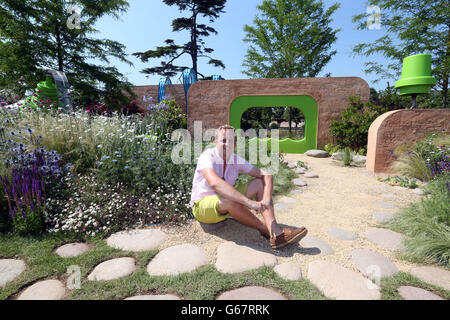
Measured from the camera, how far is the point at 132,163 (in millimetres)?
3070

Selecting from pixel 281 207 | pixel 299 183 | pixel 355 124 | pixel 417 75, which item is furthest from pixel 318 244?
pixel 355 124

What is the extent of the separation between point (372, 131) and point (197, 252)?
5.46 m

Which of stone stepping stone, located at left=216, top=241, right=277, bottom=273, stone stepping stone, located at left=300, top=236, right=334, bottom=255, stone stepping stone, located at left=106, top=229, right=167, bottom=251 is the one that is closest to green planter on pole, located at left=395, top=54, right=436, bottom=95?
stone stepping stone, located at left=300, top=236, right=334, bottom=255

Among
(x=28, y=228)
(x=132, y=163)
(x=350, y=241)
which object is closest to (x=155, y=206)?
(x=132, y=163)

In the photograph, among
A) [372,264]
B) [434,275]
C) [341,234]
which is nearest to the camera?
[434,275]

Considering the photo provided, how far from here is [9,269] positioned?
1.75m

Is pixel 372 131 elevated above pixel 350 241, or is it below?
above

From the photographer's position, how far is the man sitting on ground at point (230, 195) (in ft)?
6.48

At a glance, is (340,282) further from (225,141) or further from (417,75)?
(417,75)

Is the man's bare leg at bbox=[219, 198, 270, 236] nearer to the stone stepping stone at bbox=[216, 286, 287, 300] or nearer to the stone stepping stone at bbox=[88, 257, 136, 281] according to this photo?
the stone stepping stone at bbox=[216, 286, 287, 300]

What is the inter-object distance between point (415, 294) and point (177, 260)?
1.75 metres

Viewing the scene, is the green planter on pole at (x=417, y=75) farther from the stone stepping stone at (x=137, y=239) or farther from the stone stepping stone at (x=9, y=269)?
the stone stepping stone at (x=9, y=269)
